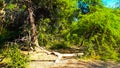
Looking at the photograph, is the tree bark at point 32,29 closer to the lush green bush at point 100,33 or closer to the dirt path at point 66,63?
the dirt path at point 66,63

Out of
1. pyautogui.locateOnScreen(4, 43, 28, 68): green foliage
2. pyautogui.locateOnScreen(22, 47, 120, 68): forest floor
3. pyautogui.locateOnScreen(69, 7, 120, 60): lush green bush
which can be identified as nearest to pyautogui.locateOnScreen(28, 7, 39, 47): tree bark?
pyautogui.locateOnScreen(22, 47, 120, 68): forest floor

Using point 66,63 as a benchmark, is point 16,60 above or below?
above

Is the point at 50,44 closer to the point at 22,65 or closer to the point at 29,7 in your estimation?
the point at 29,7

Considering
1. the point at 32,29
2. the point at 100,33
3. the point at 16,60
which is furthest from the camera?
the point at 32,29

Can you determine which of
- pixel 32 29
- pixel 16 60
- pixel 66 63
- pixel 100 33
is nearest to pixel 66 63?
pixel 66 63

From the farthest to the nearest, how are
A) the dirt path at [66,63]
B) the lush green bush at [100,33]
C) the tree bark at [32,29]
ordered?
1. the tree bark at [32,29]
2. the lush green bush at [100,33]
3. the dirt path at [66,63]

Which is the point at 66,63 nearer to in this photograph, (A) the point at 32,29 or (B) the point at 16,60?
(B) the point at 16,60

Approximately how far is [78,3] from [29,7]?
5704 millimetres

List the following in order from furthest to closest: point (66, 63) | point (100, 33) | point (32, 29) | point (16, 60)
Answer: point (32, 29), point (100, 33), point (66, 63), point (16, 60)

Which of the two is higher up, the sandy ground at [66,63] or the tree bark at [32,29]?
the tree bark at [32,29]

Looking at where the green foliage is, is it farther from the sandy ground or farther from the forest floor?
the sandy ground

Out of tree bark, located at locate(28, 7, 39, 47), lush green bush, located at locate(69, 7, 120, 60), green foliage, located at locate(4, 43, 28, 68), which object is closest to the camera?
green foliage, located at locate(4, 43, 28, 68)

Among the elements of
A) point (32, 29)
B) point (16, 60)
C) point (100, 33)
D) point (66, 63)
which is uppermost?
point (32, 29)

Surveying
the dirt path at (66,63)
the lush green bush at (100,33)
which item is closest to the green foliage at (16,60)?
the dirt path at (66,63)
